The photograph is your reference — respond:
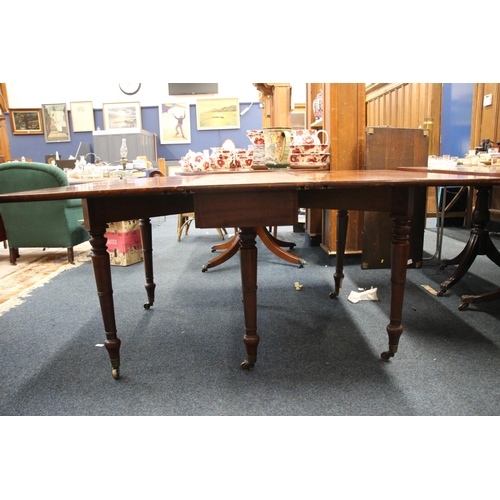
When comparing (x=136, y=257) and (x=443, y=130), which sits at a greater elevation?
(x=443, y=130)

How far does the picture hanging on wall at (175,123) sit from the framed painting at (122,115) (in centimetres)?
45

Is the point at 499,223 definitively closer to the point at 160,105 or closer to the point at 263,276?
the point at 263,276

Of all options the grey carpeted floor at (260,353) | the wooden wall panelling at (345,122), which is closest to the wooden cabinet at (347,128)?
the wooden wall panelling at (345,122)

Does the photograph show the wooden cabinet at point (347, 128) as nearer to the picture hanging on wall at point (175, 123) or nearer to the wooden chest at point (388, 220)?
the wooden chest at point (388, 220)

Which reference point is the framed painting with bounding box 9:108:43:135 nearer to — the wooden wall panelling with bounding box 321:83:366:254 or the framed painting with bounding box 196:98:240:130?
the framed painting with bounding box 196:98:240:130

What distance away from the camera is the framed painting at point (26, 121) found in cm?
782

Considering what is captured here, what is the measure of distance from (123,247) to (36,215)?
2.56 ft

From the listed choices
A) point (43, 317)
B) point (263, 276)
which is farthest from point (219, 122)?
point (43, 317)

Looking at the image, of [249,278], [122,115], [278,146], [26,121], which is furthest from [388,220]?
[26,121]

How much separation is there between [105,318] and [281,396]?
64 cm

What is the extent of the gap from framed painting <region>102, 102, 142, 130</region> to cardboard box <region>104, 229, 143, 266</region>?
5264 millimetres

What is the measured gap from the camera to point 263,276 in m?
2.60

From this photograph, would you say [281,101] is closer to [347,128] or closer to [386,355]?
Answer: [347,128]

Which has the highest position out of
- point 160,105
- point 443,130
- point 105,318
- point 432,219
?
point 160,105
